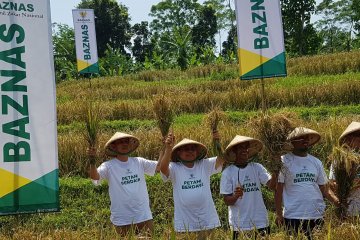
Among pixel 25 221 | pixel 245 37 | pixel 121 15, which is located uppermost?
pixel 121 15

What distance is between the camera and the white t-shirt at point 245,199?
3.87 m

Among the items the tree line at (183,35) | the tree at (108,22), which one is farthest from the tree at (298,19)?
the tree at (108,22)

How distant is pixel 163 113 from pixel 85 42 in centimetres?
864

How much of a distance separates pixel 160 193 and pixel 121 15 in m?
31.3

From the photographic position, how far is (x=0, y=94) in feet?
10.9

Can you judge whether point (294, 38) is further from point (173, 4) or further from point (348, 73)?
point (173, 4)

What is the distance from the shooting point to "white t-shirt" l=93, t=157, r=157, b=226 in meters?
4.15

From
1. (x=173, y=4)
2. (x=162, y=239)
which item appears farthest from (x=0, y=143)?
(x=173, y=4)

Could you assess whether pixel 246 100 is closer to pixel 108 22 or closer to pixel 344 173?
pixel 344 173

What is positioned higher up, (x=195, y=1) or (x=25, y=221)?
(x=195, y=1)

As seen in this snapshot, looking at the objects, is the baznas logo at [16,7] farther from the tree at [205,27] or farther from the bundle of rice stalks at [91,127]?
the tree at [205,27]

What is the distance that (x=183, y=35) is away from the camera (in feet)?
88.5

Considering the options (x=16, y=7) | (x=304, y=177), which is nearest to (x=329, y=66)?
(x=304, y=177)

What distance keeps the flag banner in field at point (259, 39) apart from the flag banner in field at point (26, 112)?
3290mm
